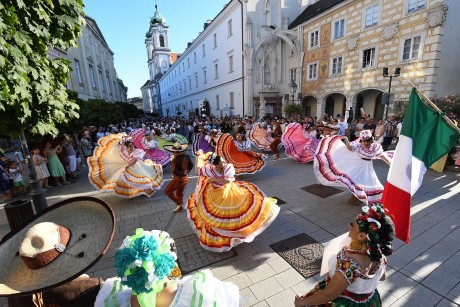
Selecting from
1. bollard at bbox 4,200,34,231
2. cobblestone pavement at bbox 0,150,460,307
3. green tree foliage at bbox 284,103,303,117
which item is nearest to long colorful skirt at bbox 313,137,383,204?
cobblestone pavement at bbox 0,150,460,307

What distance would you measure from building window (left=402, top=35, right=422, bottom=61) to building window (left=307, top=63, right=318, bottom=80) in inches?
309

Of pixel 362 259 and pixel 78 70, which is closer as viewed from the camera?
pixel 362 259

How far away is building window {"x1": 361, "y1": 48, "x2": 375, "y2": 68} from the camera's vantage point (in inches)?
680

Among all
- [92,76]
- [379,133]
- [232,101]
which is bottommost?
[379,133]

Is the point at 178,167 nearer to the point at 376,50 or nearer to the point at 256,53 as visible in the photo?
the point at 376,50

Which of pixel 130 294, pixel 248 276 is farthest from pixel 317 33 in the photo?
pixel 130 294

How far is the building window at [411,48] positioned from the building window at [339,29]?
17.6 feet

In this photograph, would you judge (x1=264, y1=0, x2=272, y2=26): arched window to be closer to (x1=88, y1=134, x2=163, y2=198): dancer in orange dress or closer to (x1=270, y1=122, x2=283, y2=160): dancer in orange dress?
(x1=270, y1=122, x2=283, y2=160): dancer in orange dress

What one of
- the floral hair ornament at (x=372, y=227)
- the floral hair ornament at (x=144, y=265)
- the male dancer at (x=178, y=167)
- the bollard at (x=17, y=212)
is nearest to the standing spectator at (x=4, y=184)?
the bollard at (x=17, y=212)

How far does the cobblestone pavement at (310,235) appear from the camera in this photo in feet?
10.5

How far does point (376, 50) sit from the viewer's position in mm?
16828

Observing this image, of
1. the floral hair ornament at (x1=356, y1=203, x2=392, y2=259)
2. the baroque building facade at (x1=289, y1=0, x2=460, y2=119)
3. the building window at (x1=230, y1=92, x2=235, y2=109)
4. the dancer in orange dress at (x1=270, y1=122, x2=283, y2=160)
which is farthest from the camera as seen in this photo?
the building window at (x1=230, y1=92, x2=235, y2=109)

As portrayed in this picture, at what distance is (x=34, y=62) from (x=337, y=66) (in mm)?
21670

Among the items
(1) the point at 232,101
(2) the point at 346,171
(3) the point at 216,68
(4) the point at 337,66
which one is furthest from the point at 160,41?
(2) the point at 346,171
